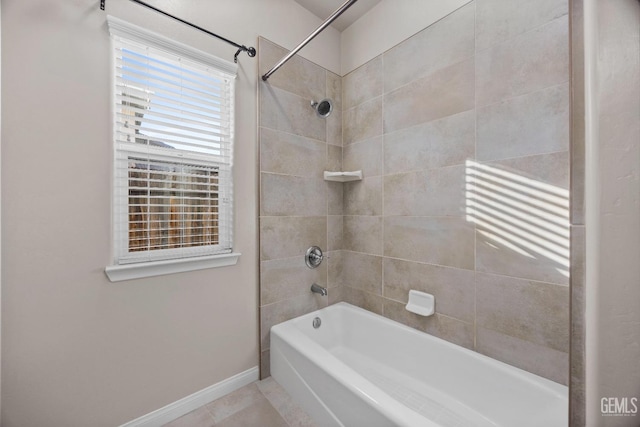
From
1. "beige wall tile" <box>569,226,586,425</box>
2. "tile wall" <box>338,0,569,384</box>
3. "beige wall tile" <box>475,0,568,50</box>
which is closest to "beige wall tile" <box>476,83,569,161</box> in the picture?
"tile wall" <box>338,0,569,384</box>

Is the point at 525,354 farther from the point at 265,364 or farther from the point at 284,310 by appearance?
the point at 265,364

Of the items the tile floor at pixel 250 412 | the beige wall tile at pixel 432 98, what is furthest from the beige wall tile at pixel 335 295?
the beige wall tile at pixel 432 98

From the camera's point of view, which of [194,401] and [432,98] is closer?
[194,401]

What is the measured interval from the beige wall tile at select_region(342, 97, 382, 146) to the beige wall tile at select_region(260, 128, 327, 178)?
0.26 metres

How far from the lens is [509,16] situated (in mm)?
1324

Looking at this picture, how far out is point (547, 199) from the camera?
1.22 meters

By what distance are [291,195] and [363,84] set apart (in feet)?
3.47

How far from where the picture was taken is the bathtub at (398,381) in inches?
45.2

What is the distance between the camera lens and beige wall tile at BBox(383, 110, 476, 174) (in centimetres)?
149

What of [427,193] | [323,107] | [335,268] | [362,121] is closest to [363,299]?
[335,268]

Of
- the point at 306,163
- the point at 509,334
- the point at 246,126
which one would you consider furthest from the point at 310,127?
the point at 509,334

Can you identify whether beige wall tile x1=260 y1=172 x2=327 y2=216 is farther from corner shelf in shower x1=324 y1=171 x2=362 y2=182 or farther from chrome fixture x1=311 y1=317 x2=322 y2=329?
chrome fixture x1=311 y1=317 x2=322 y2=329

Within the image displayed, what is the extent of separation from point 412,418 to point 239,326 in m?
1.14

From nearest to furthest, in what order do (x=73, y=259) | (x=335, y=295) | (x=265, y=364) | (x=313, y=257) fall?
(x=73, y=259), (x=265, y=364), (x=313, y=257), (x=335, y=295)
